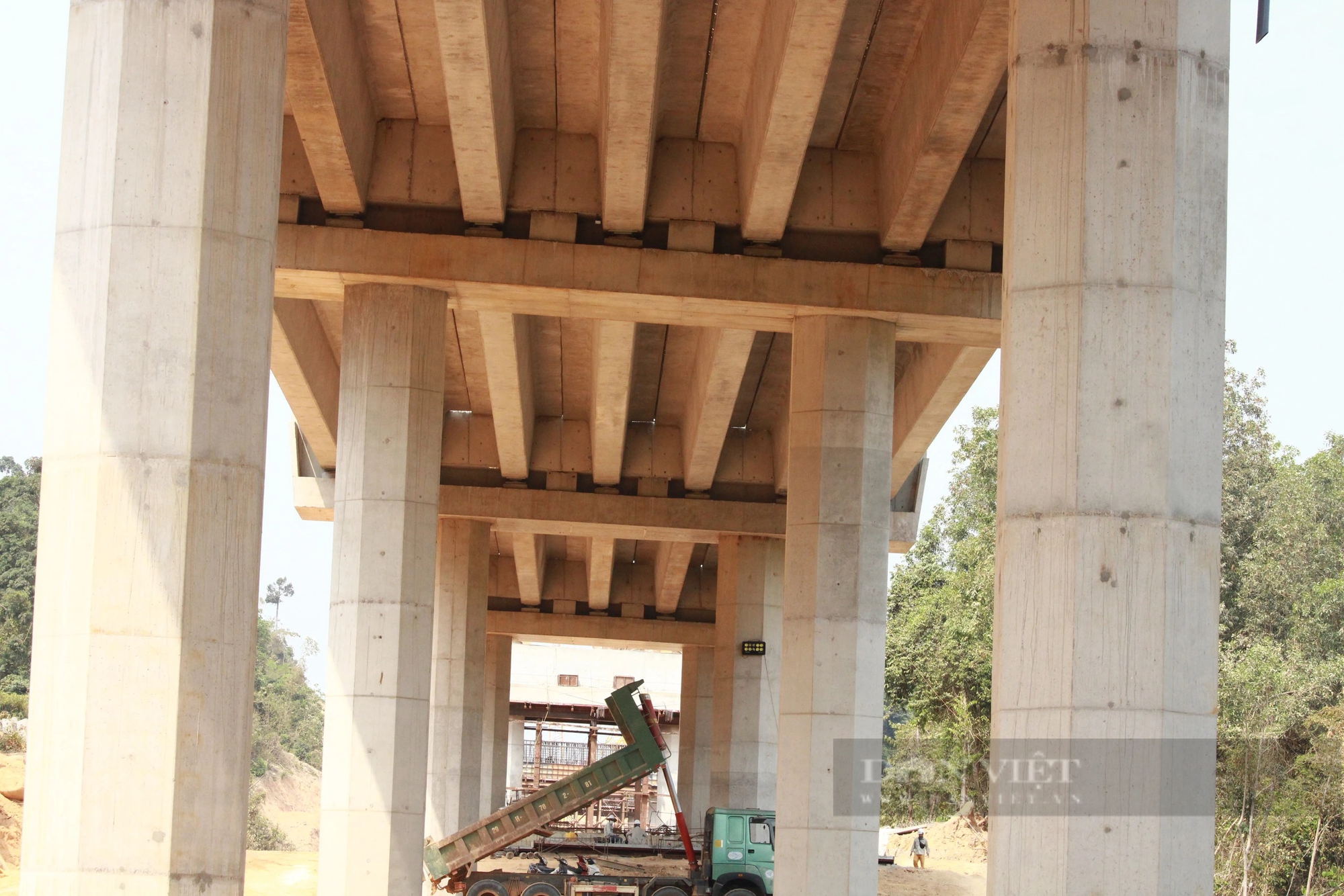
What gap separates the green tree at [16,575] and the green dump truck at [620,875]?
122ft

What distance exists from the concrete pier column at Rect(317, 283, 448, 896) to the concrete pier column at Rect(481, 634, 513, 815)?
2990cm

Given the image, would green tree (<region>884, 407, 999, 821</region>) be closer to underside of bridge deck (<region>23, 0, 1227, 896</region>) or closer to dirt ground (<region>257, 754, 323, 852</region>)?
underside of bridge deck (<region>23, 0, 1227, 896</region>)

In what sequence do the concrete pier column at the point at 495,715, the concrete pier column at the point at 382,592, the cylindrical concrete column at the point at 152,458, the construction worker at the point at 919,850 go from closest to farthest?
the cylindrical concrete column at the point at 152,458, the concrete pier column at the point at 382,592, the construction worker at the point at 919,850, the concrete pier column at the point at 495,715

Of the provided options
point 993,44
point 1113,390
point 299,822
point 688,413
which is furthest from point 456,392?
point 299,822

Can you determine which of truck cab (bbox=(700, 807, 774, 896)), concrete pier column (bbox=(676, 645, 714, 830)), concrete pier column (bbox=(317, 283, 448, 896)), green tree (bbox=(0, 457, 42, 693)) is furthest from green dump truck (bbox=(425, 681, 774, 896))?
green tree (bbox=(0, 457, 42, 693))

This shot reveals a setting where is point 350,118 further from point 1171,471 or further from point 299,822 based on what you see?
point 299,822

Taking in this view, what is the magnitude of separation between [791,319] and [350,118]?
22.1 ft

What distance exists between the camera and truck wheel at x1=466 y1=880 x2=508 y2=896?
1069 inches

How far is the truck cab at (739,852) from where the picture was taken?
2598 centimetres

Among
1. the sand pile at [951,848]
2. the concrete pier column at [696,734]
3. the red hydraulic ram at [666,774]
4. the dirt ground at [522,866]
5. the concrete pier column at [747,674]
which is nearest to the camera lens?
the red hydraulic ram at [666,774]

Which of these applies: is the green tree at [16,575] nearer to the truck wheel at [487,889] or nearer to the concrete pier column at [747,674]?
the concrete pier column at [747,674]

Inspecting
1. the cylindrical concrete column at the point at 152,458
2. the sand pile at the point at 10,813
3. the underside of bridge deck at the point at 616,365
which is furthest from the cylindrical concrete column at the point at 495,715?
the cylindrical concrete column at the point at 152,458

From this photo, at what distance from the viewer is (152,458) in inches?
396

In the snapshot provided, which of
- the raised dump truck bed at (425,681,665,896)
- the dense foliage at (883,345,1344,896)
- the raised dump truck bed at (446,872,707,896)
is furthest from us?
the dense foliage at (883,345,1344,896)
